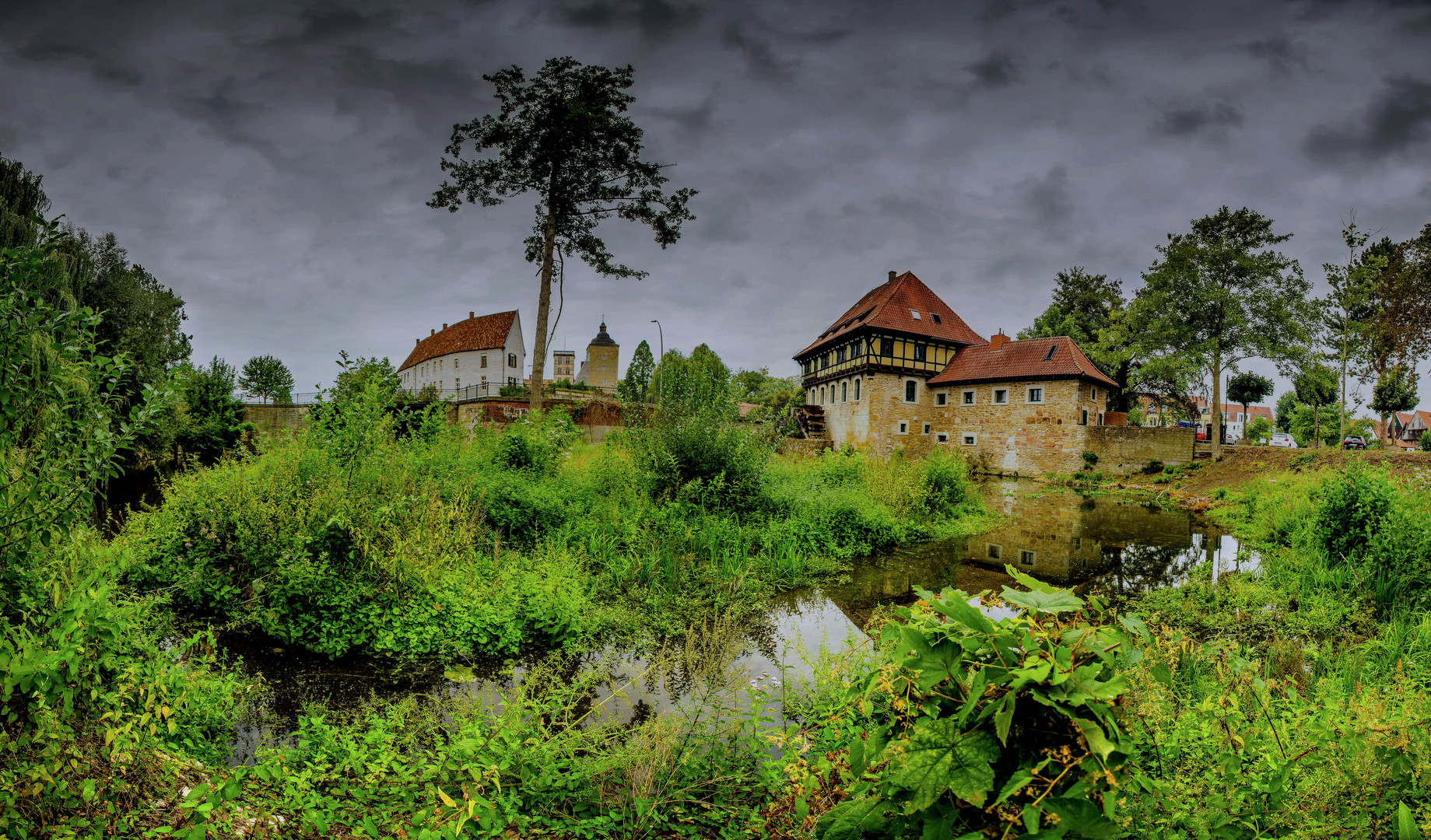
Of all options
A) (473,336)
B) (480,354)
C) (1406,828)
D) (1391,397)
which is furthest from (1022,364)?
(473,336)

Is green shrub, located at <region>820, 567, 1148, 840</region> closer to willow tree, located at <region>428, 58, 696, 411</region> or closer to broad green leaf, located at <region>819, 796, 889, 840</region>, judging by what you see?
broad green leaf, located at <region>819, 796, 889, 840</region>

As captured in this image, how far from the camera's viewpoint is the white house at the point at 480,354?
51906 millimetres

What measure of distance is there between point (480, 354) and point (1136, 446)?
46.5 metres

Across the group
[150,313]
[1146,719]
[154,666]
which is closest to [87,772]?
[154,666]

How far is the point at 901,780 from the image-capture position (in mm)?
1494

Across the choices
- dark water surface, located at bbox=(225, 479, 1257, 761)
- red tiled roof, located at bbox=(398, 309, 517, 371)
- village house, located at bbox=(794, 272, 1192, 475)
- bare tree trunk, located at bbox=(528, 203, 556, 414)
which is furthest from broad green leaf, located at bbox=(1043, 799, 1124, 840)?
red tiled roof, located at bbox=(398, 309, 517, 371)

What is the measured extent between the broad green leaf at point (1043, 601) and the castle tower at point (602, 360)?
78.3 m

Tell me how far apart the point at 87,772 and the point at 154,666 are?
1037 mm

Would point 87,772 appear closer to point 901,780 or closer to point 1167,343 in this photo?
point 901,780

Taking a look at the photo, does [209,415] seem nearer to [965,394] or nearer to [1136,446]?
[965,394]

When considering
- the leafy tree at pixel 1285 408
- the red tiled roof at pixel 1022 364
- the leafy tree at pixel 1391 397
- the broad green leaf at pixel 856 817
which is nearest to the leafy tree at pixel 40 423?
the broad green leaf at pixel 856 817

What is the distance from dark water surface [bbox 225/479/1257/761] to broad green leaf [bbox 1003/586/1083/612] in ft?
7.38

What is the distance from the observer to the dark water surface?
14.3ft

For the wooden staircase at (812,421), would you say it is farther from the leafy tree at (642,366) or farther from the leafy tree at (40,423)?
the leafy tree at (40,423)
